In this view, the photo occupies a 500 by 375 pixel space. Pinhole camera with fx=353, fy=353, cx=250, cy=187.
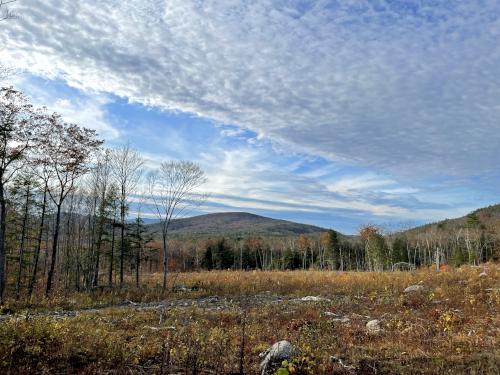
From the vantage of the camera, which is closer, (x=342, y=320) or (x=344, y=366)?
(x=344, y=366)

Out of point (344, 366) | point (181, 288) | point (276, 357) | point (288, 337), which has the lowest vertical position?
point (181, 288)

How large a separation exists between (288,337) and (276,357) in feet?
8.39

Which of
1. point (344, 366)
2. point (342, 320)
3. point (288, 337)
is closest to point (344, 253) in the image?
point (342, 320)

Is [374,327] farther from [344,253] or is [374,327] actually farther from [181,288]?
[344,253]

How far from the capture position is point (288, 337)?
28.7 ft

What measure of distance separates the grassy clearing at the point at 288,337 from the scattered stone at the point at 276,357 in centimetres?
27

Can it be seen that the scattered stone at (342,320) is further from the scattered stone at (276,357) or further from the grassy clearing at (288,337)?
the scattered stone at (276,357)

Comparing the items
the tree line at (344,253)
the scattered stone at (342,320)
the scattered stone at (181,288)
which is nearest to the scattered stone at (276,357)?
the scattered stone at (342,320)

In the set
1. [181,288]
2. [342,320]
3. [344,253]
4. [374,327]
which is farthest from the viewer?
[344,253]

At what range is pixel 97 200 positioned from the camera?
2700 centimetres

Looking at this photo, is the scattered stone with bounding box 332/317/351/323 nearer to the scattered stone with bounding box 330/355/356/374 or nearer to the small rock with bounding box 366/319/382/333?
the small rock with bounding box 366/319/382/333

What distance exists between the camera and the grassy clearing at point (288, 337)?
20.3 feet

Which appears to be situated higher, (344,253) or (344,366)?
(344,253)

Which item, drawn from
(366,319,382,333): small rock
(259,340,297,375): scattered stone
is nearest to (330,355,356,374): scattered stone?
(259,340,297,375): scattered stone
